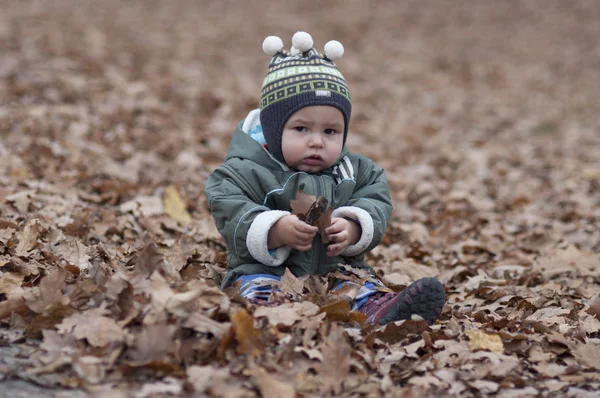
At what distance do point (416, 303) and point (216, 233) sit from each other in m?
2.17

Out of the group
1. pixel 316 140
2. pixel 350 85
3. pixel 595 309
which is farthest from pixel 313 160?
pixel 350 85

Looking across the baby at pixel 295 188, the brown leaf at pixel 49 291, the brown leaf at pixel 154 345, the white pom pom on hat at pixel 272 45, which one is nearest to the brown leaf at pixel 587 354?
the baby at pixel 295 188

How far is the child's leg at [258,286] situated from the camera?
135 inches

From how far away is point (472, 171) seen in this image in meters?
8.23

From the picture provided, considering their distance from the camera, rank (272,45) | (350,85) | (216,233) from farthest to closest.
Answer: (350,85) < (216,233) < (272,45)

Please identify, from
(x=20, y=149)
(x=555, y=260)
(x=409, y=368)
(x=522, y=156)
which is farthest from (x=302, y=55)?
(x=522, y=156)

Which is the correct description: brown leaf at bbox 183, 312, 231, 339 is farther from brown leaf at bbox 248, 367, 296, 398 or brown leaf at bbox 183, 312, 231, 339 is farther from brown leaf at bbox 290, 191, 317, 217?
brown leaf at bbox 290, 191, 317, 217

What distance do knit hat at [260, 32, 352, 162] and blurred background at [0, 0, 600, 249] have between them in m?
2.15

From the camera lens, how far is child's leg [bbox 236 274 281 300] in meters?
3.44

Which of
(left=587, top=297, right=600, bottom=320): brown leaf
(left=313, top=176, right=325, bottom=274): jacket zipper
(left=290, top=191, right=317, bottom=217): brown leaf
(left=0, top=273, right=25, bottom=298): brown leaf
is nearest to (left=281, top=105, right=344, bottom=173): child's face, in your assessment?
(left=313, top=176, right=325, bottom=274): jacket zipper

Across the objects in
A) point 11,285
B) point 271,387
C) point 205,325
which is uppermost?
point 11,285

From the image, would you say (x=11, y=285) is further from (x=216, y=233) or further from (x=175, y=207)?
(x=175, y=207)

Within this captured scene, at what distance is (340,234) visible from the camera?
3.46m

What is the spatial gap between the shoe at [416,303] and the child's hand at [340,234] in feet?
1.20
